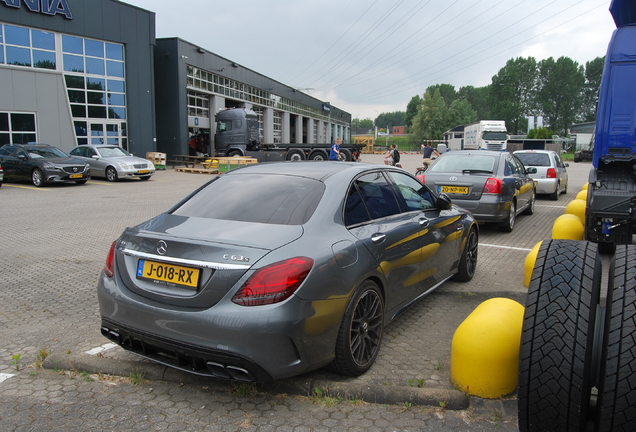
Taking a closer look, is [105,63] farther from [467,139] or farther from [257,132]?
[467,139]

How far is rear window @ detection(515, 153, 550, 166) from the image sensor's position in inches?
571

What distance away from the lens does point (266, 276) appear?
9.38 ft

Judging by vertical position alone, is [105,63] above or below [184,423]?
above

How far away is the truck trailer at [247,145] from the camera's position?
101 feet

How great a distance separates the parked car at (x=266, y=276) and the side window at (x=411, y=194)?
13.1 inches

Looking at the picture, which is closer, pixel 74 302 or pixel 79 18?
pixel 74 302

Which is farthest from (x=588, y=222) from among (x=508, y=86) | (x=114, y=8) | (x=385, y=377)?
(x=508, y=86)

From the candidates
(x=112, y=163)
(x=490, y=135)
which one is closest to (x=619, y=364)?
(x=112, y=163)

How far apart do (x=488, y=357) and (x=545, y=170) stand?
12.7 m

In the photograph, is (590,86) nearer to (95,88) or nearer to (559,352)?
(95,88)

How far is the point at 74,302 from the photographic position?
5.17 metres

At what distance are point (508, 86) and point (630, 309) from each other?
12731cm

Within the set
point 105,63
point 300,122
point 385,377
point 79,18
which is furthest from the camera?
point 300,122

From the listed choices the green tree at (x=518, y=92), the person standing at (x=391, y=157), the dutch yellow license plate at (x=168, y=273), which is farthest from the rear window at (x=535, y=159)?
the green tree at (x=518, y=92)
